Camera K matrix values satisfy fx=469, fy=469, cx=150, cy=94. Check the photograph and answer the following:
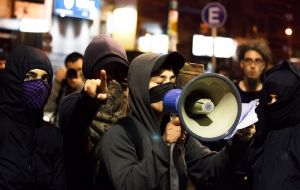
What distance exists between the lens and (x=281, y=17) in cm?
3172

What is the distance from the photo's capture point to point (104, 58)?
302cm

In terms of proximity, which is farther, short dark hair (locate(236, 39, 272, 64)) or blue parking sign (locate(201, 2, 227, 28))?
blue parking sign (locate(201, 2, 227, 28))

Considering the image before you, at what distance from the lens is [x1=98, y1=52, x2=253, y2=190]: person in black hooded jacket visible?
7.80 ft

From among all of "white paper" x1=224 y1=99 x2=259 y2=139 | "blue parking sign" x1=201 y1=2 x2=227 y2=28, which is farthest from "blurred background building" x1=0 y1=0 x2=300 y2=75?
"white paper" x1=224 y1=99 x2=259 y2=139

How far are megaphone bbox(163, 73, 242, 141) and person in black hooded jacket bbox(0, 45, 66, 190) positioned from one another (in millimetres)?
889

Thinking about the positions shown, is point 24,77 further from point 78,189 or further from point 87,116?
point 78,189

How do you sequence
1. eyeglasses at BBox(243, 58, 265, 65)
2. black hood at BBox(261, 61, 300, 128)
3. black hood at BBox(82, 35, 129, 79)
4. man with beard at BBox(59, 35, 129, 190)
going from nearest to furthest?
man with beard at BBox(59, 35, 129, 190)
black hood at BBox(82, 35, 129, 79)
black hood at BBox(261, 61, 300, 128)
eyeglasses at BBox(243, 58, 265, 65)

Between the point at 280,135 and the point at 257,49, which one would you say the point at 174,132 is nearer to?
the point at 280,135

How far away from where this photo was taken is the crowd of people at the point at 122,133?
2465 millimetres

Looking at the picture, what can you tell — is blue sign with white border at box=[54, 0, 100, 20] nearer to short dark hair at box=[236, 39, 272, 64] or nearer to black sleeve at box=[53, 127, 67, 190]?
short dark hair at box=[236, 39, 272, 64]

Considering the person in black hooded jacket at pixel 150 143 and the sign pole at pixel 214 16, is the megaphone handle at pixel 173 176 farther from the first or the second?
the sign pole at pixel 214 16

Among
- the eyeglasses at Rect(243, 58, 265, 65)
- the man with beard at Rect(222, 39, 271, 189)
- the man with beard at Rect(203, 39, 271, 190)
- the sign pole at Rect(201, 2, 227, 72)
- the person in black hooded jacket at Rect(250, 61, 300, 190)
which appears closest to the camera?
the person in black hooded jacket at Rect(250, 61, 300, 190)

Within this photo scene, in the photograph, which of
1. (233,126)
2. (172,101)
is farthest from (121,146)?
(233,126)

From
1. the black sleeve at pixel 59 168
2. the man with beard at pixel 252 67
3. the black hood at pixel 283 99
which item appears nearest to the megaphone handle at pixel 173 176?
the black sleeve at pixel 59 168
